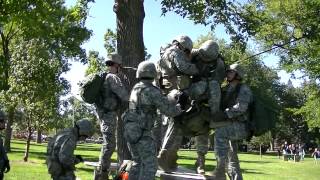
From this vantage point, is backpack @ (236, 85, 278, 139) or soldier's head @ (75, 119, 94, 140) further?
backpack @ (236, 85, 278, 139)

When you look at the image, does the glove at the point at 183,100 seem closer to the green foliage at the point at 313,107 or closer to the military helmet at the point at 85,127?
the military helmet at the point at 85,127

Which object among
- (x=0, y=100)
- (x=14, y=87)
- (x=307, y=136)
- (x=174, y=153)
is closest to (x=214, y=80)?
(x=174, y=153)

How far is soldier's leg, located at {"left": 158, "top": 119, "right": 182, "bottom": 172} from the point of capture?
9.24 metres

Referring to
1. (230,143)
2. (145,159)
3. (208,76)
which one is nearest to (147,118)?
(145,159)

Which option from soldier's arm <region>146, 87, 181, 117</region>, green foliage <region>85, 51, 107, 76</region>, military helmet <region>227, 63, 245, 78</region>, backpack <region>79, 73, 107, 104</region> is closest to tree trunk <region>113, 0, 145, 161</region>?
backpack <region>79, 73, 107, 104</region>

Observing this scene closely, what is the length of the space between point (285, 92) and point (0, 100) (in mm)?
70585

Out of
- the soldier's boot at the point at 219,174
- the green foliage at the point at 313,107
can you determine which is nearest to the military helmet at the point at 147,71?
the soldier's boot at the point at 219,174

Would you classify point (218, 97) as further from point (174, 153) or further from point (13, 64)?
point (13, 64)

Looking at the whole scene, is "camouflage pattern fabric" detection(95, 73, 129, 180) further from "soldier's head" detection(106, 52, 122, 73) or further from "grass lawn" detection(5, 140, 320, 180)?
"grass lawn" detection(5, 140, 320, 180)

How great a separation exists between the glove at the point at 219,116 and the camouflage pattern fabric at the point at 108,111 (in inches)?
75.8

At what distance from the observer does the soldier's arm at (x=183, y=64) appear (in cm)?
888

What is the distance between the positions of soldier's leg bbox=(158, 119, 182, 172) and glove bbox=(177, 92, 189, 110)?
1.29 feet

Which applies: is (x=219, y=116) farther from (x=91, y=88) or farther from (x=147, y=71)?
(x=91, y=88)

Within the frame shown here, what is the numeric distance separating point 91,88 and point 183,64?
6.75 ft
